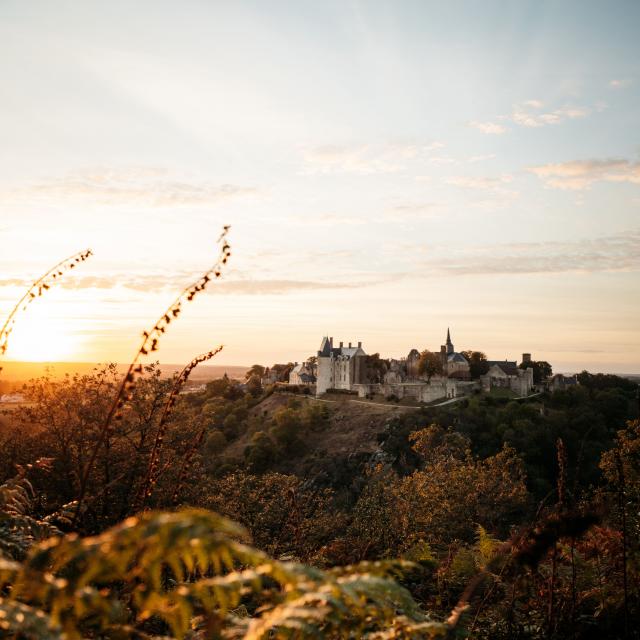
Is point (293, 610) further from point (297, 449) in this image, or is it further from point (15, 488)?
point (297, 449)

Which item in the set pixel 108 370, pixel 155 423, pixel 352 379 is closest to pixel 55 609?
pixel 155 423

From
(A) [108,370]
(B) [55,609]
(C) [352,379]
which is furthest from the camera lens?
(C) [352,379]

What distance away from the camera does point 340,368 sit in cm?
10988

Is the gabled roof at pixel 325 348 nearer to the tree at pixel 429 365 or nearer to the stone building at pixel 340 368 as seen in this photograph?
the stone building at pixel 340 368

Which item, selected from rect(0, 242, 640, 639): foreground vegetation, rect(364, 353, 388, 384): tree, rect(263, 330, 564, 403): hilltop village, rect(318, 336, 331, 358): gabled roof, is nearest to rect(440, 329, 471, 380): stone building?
rect(263, 330, 564, 403): hilltop village

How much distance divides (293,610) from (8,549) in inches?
125

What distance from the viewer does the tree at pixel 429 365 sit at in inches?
4080

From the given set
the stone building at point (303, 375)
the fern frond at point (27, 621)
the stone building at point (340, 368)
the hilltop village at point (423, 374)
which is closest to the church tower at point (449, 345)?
the hilltop village at point (423, 374)

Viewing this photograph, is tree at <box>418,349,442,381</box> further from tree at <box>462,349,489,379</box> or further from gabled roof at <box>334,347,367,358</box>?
gabled roof at <box>334,347,367,358</box>

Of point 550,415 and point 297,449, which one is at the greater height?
point 550,415

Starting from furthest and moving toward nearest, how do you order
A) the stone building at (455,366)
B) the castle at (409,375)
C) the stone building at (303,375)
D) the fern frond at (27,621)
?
the stone building at (303,375), the stone building at (455,366), the castle at (409,375), the fern frond at (27,621)

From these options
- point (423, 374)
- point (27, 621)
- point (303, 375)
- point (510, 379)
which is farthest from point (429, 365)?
point (27, 621)

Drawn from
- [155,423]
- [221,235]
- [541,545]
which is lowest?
[155,423]

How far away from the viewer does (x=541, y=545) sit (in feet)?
12.0
